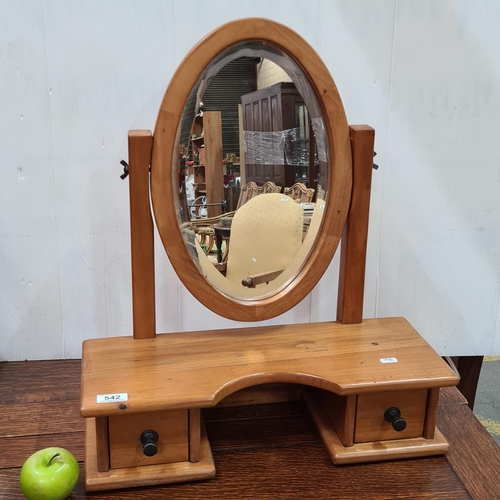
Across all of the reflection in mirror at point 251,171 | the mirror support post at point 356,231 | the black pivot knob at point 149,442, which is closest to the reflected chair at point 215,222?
the reflection in mirror at point 251,171

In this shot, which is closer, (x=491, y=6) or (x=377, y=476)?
(x=377, y=476)

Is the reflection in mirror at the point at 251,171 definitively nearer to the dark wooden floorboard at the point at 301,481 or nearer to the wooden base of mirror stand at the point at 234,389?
the wooden base of mirror stand at the point at 234,389

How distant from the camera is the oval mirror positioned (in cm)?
68

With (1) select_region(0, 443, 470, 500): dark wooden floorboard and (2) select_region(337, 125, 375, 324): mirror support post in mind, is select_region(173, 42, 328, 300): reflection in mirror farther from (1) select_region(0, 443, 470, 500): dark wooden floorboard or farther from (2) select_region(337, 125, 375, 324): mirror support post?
(1) select_region(0, 443, 470, 500): dark wooden floorboard

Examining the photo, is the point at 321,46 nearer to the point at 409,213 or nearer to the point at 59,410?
the point at 409,213

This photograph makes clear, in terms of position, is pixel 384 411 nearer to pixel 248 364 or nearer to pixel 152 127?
pixel 248 364

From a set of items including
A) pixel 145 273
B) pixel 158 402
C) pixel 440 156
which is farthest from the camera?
pixel 440 156

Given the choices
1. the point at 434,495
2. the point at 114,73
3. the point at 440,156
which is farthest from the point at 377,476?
the point at 114,73

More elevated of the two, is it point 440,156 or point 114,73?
point 114,73

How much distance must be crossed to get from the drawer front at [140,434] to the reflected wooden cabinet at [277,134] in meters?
0.32

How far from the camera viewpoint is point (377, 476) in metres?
0.66

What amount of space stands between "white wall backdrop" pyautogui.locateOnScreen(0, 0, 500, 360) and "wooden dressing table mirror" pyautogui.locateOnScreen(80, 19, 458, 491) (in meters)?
0.19

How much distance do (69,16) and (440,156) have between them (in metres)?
0.65

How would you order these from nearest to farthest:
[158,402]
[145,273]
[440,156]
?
[158,402] → [145,273] → [440,156]
